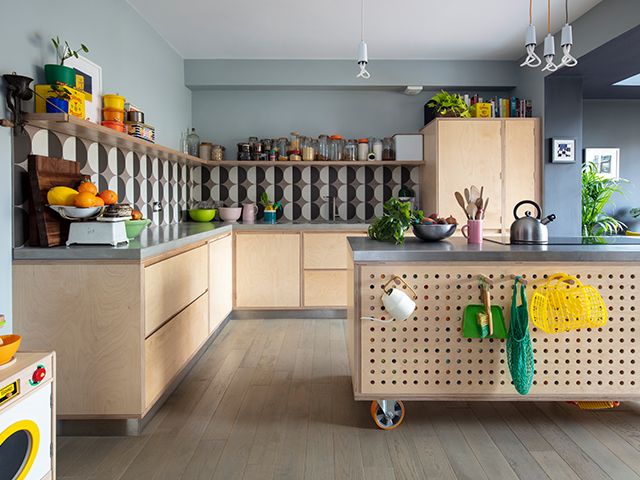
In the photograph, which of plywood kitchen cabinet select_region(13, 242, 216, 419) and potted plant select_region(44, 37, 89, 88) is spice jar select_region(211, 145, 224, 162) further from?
plywood kitchen cabinet select_region(13, 242, 216, 419)

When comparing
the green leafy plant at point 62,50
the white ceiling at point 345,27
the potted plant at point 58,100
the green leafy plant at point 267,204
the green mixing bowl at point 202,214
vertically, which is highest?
the white ceiling at point 345,27

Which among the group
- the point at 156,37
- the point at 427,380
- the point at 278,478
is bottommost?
the point at 278,478

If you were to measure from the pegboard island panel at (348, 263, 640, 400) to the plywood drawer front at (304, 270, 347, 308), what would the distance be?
2.41 m

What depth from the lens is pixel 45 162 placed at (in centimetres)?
248

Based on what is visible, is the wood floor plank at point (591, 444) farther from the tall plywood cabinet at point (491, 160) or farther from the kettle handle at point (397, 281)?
the tall plywood cabinet at point (491, 160)

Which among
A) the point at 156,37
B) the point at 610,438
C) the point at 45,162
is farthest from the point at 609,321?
the point at 156,37

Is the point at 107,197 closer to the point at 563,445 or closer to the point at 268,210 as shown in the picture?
the point at 563,445

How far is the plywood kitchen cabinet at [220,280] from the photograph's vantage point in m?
3.94

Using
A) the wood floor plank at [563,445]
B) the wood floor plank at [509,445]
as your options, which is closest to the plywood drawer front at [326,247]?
the wood floor plank at [509,445]

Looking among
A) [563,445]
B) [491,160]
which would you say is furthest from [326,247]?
[563,445]

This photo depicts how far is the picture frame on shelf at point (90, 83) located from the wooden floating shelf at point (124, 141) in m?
0.16

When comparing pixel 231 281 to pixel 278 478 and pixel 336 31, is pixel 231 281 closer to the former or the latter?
pixel 336 31

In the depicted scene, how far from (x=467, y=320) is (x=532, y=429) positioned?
642 millimetres

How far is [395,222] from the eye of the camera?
2.63 metres
